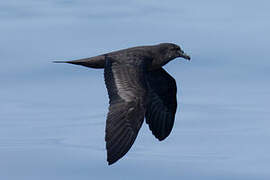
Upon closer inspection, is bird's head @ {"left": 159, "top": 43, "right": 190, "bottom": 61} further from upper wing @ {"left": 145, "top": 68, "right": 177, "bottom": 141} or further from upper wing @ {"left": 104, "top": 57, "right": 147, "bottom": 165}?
upper wing @ {"left": 104, "top": 57, "right": 147, "bottom": 165}

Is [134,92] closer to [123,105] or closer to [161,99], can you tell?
[123,105]

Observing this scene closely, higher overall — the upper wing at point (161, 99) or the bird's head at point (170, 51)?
the bird's head at point (170, 51)

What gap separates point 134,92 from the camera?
42.9 feet

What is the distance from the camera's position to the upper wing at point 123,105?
12297mm

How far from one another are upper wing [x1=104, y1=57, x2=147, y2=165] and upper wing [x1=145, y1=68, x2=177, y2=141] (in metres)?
1.71

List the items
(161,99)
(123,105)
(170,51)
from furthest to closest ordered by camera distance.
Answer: (161,99), (170,51), (123,105)

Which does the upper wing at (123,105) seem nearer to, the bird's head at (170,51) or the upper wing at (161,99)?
the bird's head at (170,51)

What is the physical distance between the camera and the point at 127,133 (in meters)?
12.5

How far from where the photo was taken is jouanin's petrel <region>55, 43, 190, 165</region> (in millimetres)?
12469

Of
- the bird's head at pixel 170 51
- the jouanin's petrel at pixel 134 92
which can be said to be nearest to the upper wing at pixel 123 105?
the jouanin's petrel at pixel 134 92

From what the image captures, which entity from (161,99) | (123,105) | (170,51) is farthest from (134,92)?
(161,99)

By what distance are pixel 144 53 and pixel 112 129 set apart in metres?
2.37

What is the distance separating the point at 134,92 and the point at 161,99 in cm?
275

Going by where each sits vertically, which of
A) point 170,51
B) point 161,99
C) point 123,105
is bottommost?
point 161,99
